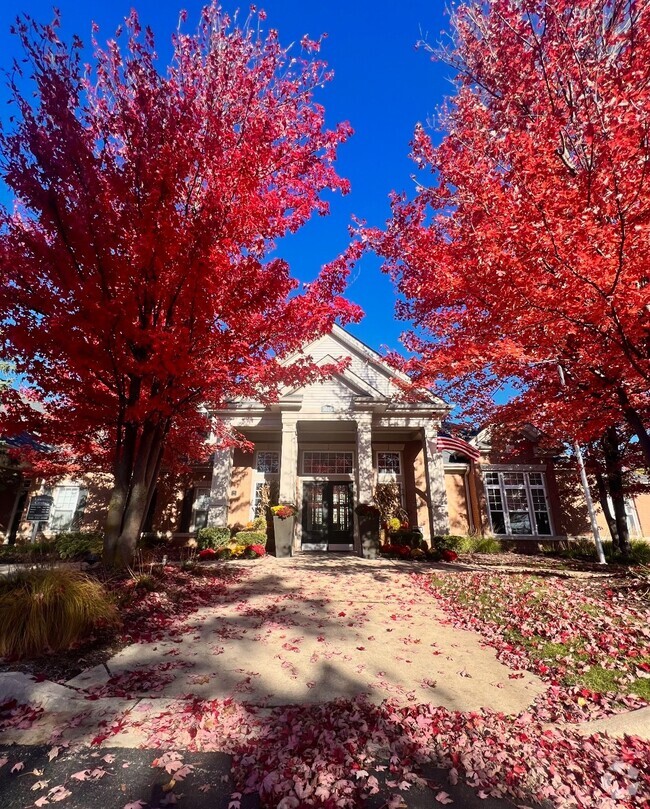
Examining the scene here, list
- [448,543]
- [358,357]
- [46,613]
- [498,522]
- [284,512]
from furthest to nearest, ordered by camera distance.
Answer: [358,357], [498,522], [448,543], [284,512], [46,613]

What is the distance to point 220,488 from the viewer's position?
45.4 ft

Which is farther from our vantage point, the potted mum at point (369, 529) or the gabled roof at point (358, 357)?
the gabled roof at point (358, 357)

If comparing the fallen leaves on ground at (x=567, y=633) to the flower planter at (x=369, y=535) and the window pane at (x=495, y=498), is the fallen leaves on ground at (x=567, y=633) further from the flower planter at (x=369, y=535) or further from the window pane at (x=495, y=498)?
the window pane at (x=495, y=498)

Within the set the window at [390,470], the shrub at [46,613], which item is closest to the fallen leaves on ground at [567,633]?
the shrub at [46,613]

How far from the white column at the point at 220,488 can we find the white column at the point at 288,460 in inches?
87.7

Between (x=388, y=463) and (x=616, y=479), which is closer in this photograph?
(x=616, y=479)

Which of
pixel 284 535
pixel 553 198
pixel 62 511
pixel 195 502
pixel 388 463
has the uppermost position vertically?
pixel 553 198

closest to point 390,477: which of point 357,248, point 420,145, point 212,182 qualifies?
point 357,248

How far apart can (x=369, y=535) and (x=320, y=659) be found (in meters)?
8.30

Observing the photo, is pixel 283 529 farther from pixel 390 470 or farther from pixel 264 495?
pixel 390 470

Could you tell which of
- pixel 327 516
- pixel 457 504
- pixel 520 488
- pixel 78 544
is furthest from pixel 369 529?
pixel 78 544

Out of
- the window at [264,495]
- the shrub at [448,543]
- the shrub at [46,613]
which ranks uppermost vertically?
the window at [264,495]

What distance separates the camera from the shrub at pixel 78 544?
12.4 metres

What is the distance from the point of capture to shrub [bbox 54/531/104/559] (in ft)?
40.7
